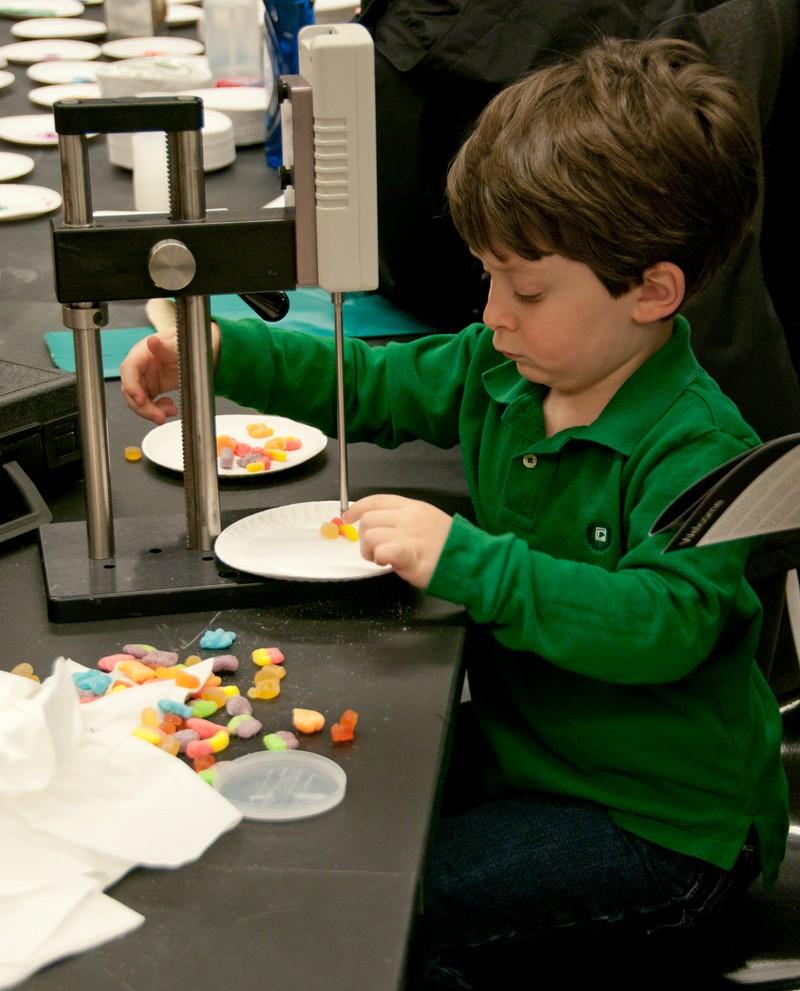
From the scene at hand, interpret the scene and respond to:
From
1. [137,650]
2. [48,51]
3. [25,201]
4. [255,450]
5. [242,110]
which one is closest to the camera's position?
[137,650]

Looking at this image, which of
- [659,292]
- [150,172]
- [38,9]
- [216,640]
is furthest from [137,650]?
[38,9]

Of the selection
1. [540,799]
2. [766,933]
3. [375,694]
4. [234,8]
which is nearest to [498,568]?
[375,694]

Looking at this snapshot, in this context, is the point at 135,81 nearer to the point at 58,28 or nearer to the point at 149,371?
the point at 58,28

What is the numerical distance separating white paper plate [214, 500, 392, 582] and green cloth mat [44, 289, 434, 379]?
520 millimetres

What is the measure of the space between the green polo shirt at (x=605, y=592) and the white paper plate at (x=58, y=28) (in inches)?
80.5

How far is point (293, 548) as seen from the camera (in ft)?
3.87

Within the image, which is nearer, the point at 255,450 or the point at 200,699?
the point at 200,699

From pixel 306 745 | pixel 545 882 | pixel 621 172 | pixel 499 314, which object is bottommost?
pixel 545 882

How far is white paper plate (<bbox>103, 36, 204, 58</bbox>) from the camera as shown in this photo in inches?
118

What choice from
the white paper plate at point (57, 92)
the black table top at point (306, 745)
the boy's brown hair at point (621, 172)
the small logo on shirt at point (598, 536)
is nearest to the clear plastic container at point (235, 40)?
the white paper plate at point (57, 92)

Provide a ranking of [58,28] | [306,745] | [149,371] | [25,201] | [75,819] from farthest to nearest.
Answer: [58,28] < [25,201] < [149,371] < [306,745] < [75,819]

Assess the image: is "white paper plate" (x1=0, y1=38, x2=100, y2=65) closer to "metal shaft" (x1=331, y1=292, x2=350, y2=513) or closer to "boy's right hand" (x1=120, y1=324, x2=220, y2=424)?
"boy's right hand" (x1=120, y1=324, x2=220, y2=424)

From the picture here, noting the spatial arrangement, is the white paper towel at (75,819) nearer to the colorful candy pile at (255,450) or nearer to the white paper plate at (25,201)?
the colorful candy pile at (255,450)

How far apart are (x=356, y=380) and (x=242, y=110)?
1.28m
